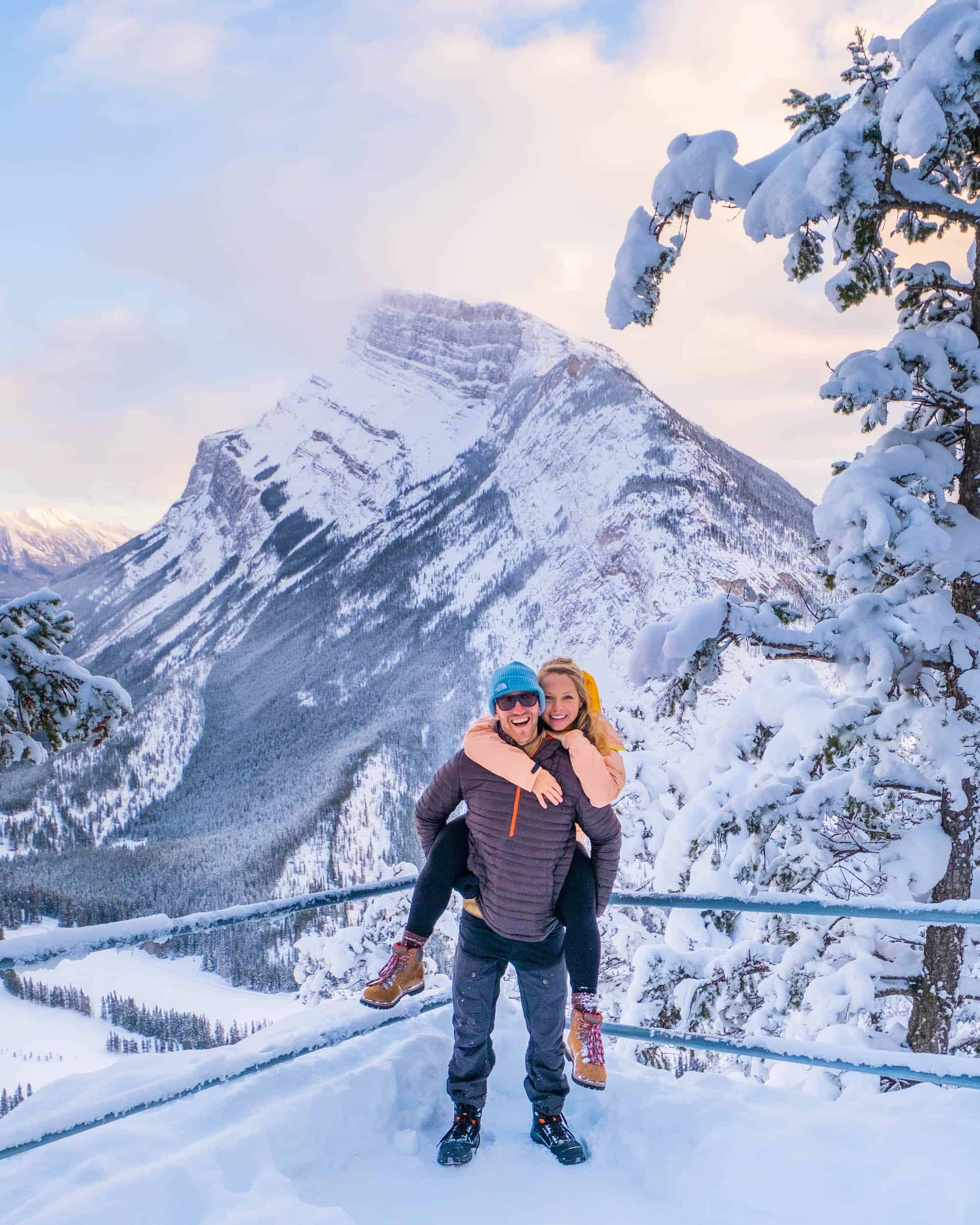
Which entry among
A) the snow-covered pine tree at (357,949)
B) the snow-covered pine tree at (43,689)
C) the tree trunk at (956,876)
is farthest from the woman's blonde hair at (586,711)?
the snow-covered pine tree at (357,949)

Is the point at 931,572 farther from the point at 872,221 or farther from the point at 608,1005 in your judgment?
the point at 608,1005

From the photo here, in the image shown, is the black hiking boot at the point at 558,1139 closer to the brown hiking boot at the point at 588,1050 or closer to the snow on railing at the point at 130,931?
the brown hiking boot at the point at 588,1050

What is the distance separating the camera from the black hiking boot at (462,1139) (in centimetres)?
292

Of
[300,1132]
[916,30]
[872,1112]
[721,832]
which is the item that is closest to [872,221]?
[916,30]

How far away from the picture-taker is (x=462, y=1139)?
117 inches

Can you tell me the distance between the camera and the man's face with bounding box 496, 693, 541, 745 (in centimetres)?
312

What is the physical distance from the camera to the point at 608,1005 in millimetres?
14477

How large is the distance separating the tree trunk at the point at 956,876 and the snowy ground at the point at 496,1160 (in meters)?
2.27

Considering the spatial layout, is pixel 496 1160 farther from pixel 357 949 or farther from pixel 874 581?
pixel 357 949

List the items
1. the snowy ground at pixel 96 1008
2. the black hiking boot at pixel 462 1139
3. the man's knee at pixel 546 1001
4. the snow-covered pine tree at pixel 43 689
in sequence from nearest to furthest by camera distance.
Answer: the black hiking boot at pixel 462 1139
the man's knee at pixel 546 1001
the snow-covered pine tree at pixel 43 689
the snowy ground at pixel 96 1008

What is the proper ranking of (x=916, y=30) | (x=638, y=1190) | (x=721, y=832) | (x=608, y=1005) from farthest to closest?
(x=608, y=1005) → (x=721, y=832) → (x=916, y=30) → (x=638, y=1190)

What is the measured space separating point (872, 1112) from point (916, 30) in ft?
17.1

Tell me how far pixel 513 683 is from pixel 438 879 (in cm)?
96

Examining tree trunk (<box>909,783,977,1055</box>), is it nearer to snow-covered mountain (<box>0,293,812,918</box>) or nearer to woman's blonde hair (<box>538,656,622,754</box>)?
woman's blonde hair (<box>538,656,622,754</box>)
